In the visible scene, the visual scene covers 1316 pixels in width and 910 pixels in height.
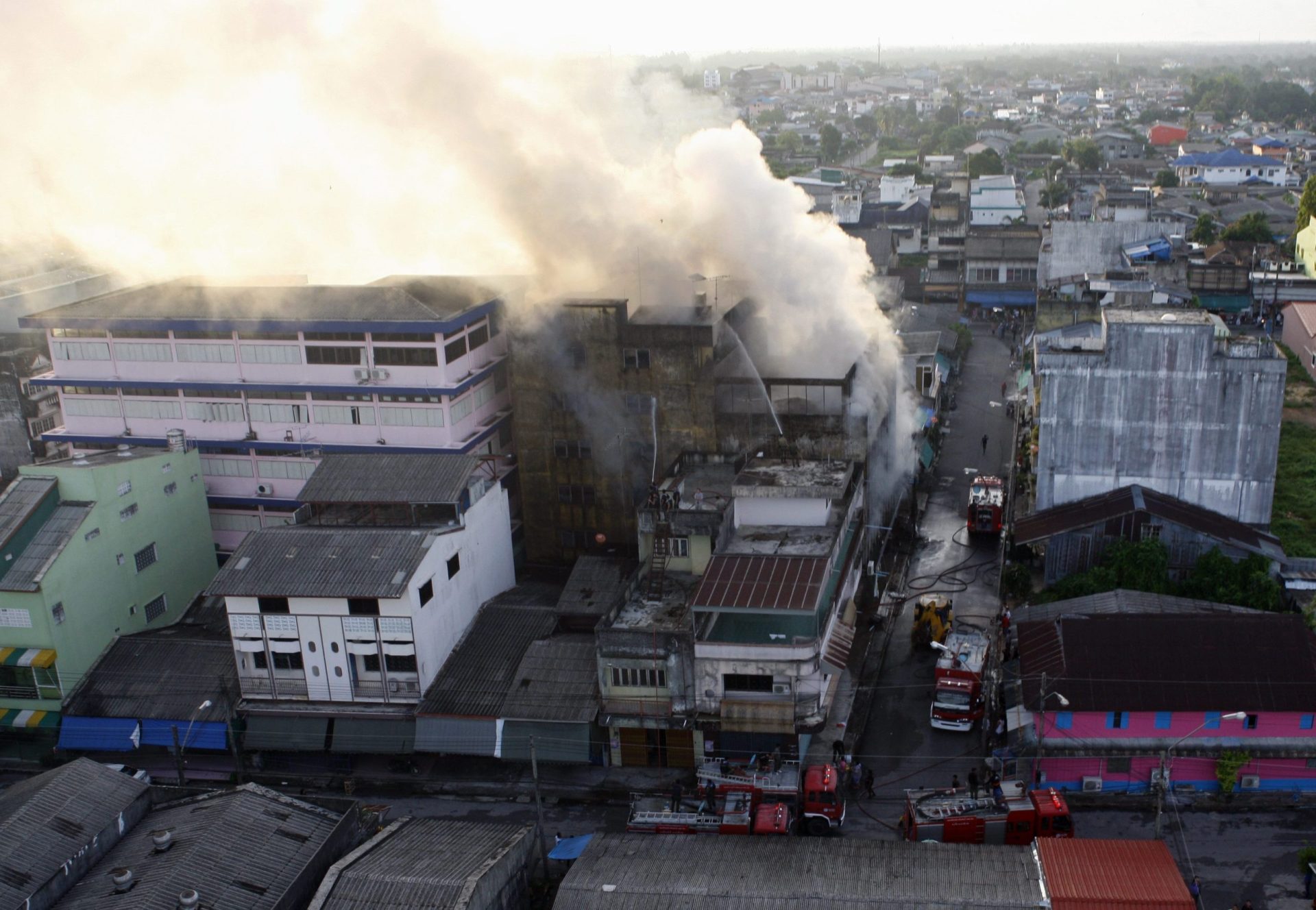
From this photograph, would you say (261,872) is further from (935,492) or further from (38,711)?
(935,492)

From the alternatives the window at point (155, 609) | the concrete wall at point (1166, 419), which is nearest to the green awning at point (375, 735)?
the window at point (155, 609)

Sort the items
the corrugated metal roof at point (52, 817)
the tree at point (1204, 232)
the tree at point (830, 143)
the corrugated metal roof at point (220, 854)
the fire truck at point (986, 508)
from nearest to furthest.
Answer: the corrugated metal roof at point (220, 854)
the corrugated metal roof at point (52, 817)
the fire truck at point (986, 508)
the tree at point (1204, 232)
the tree at point (830, 143)

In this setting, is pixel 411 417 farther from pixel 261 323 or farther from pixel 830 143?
pixel 830 143

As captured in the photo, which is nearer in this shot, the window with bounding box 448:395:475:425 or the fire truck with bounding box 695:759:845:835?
the fire truck with bounding box 695:759:845:835

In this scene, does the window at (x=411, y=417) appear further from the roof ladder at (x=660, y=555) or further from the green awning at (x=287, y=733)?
the green awning at (x=287, y=733)

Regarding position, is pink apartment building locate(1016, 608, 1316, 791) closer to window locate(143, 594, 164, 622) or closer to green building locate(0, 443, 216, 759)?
green building locate(0, 443, 216, 759)

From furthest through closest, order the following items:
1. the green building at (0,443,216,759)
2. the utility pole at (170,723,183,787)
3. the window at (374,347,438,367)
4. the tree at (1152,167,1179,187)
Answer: the tree at (1152,167,1179,187), the window at (374,347,438,367), the green building at (0,443,216,759), the utility pole at (170,723,183,787)

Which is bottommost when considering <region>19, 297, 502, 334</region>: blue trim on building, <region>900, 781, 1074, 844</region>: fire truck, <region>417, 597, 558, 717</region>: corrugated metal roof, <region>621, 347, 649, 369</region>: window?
<region>900, 781, 1074, 844</region>: fire truck

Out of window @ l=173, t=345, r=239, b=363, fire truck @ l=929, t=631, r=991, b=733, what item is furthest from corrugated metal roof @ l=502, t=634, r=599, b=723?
window @ l=173, t=345, r=239, b=363

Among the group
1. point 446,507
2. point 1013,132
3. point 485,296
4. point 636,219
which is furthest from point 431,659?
point 1013,132
